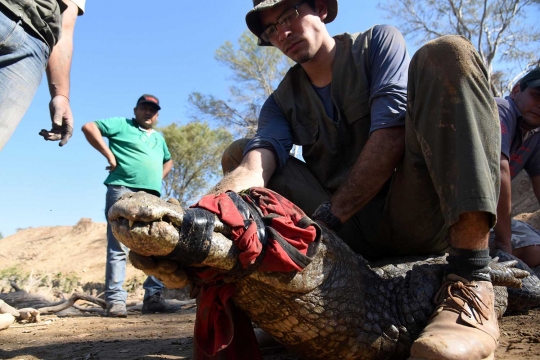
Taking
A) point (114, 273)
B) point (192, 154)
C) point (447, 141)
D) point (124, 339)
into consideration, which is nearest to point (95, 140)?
point (114, 273)

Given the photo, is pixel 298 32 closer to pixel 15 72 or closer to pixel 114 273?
pixel 15 72

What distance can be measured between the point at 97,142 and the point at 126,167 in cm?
41

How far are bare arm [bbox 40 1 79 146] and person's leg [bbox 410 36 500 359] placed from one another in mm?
1762

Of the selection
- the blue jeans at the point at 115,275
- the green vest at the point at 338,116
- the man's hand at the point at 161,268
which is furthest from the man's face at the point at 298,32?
the blue jeans at the point at 115,275

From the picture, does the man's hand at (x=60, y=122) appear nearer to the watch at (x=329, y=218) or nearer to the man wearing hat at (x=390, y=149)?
the man wearing hat at (x=390, y=149)

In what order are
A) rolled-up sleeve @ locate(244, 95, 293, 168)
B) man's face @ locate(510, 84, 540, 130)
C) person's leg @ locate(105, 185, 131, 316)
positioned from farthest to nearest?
person's leg @ locate(105, 185, 131, 316) < man's face @ locate(510, 84, 540, 130) < rolled-up sleeve @ locate(244, 95, 293, 168)

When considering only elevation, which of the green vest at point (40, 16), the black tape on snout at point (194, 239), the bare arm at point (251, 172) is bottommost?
the black tape on snout at point (194, 239)

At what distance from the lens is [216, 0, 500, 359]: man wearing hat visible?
1483 millimetres

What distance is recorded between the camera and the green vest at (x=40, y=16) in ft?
6.58

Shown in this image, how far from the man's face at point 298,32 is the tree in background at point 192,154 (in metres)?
22.9

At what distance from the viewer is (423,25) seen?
20.9 m

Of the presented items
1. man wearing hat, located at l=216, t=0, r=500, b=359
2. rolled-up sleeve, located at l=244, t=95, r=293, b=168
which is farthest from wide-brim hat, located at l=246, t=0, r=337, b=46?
rolled-up sleeve, located at l=244, t=95, r=293, b=168

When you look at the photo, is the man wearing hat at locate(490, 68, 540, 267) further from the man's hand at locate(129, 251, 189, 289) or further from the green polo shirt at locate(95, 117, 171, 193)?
the green polo shirt at locate(95, 117, 171, 193)

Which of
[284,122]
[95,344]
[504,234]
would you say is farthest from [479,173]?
[95,344]
